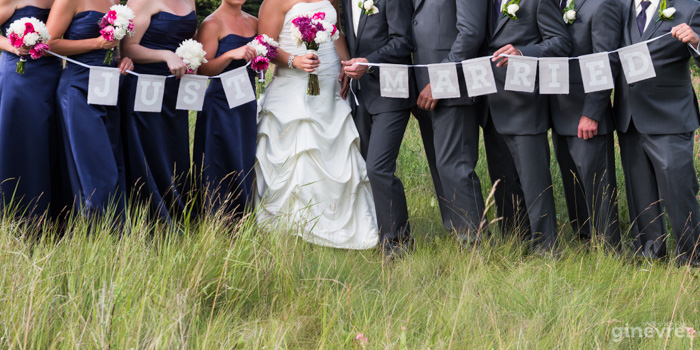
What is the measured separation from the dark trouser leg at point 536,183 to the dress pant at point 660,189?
625 millimetres

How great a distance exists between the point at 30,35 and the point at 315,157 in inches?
91.4

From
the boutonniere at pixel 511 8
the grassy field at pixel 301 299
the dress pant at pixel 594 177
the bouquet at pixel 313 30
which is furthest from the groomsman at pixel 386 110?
the dress pant at pixel 594 177

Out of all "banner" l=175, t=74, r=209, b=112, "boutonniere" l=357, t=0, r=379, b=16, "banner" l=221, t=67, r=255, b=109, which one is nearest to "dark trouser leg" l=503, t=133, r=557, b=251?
"boutonniere" l=357, t=0, r=379, b=16

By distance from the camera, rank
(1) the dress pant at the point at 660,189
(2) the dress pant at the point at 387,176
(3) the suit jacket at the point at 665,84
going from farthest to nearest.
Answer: (2) the dress pant at the point at 387,176 → (1) the dress pant at the point at 660,189 → (3) the suit jacket at the point at 665,84

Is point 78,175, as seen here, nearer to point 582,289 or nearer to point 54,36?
point 54,36

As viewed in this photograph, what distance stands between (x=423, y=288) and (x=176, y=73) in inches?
101

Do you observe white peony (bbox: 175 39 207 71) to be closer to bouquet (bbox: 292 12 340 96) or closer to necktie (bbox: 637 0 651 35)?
bouquet (bbox: 292 12 340 96)

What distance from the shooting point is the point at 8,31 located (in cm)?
546

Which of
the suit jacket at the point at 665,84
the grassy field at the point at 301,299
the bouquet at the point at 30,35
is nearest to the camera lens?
the grassy field at the point at 301,299

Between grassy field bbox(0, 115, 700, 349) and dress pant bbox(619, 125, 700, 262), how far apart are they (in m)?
0.30

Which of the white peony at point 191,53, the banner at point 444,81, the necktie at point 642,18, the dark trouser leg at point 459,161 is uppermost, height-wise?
the necktie at point 642,18

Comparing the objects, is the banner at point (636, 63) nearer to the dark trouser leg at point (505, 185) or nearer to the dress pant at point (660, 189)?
the dress pant at point (660, 189)

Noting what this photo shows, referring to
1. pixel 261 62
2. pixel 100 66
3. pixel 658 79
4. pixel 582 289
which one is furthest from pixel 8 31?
pixel 658 79

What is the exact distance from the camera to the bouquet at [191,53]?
5953 mm
